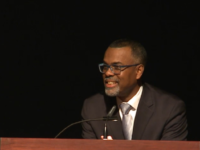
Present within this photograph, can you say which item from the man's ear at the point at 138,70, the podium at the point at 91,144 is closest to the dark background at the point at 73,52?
the man's ear at the point at 138,70

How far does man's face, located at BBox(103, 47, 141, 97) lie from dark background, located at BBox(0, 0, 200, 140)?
0.52m

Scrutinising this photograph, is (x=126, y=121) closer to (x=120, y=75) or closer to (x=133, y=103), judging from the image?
(x=133, y=103)

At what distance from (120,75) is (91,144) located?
1035 mm

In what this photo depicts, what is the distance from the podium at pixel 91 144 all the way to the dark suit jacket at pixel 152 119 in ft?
3.05

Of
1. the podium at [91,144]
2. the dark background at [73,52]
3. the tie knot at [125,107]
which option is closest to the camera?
the podium at [91,144]

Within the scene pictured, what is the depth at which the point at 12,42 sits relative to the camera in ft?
10.8

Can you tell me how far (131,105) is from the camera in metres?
2.77

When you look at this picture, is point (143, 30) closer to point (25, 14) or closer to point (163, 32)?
point (163, 32)

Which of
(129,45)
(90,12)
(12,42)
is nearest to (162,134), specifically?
(129,45)

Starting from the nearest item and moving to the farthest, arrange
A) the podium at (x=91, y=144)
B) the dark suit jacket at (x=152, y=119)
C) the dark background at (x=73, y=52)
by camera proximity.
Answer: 1. the podium at (x=91, y=144)
2. the dark suit jacket at (x=152, y=119)
3. the dark background at (x=73, y=52)

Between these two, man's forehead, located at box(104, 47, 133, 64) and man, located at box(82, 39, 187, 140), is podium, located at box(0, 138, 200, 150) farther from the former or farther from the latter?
man's forehead, located at box(104, 47, 133, 64)

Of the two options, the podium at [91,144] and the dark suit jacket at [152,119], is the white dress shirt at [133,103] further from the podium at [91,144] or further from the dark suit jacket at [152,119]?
the podium at [91,144]

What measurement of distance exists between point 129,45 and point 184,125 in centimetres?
62

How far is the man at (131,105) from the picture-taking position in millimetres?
2660
